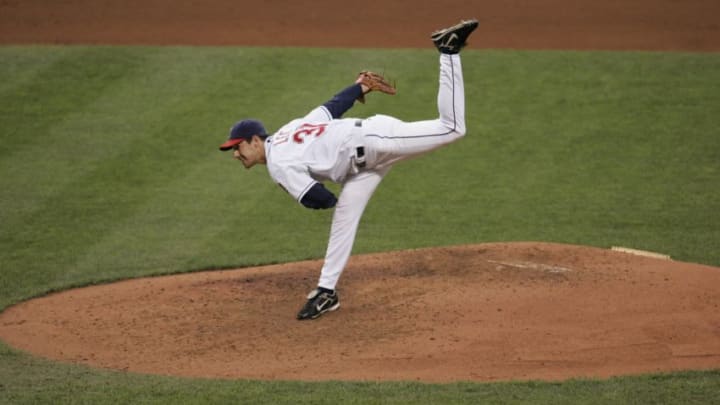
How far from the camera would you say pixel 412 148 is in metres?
7.45

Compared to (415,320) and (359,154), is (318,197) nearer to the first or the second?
(359,154)

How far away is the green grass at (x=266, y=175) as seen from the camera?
959cm

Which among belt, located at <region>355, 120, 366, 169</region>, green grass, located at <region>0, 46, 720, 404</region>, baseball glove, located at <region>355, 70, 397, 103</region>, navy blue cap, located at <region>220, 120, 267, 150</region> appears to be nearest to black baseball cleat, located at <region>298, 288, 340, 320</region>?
belt, located at <region>355, 120, 366, 169</region>

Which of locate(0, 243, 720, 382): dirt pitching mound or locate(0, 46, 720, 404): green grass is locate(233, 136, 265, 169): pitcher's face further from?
locate(0, 46, 720, 404): green grass

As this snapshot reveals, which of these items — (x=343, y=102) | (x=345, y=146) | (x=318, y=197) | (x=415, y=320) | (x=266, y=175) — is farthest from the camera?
(x=266, y=175)

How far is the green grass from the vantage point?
377 inches

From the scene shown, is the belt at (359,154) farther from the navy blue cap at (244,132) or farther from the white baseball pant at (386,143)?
the navy blue cap at (244,132)

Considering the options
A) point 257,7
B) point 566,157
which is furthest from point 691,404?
point 257,7

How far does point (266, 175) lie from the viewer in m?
11.7

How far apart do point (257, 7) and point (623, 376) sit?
36.7 ft

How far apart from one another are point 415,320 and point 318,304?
70cm

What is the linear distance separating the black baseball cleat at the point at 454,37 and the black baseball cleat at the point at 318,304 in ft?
6.17

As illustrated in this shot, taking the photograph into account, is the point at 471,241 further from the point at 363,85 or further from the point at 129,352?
the point at 129,352

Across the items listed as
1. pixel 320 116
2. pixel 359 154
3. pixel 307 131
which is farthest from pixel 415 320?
pixel 320 116
